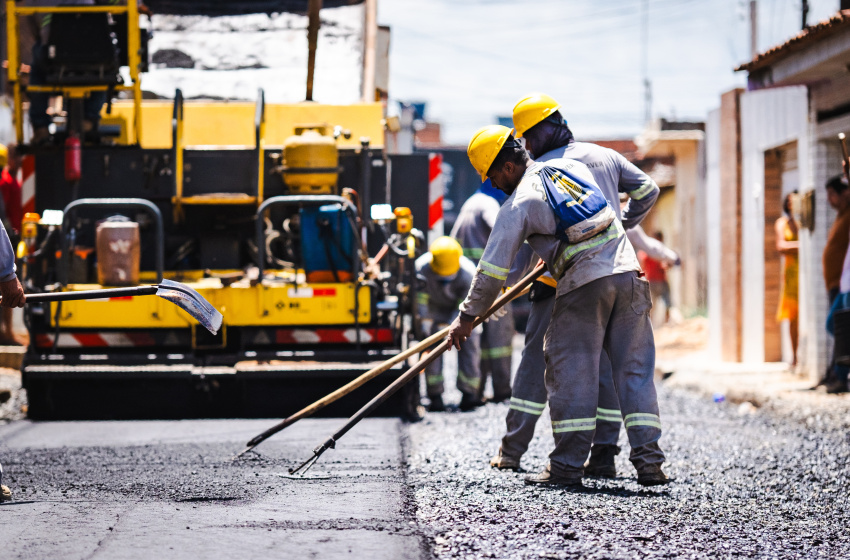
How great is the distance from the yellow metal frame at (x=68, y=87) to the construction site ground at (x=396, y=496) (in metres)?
2.30

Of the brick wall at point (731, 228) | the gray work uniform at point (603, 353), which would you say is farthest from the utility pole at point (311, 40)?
the brick wall at point (731, 228)

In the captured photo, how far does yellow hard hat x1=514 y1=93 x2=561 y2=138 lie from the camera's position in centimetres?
605

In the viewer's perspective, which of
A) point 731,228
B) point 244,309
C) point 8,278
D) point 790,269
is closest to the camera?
point 8,278

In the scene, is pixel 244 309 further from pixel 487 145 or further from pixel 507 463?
pixel 487 145

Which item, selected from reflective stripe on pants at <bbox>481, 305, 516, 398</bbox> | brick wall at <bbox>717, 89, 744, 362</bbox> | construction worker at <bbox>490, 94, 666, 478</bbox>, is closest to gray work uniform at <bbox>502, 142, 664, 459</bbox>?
construction worker at <bbox>490, 94, 666, 478</bbox>

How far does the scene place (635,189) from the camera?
627cm

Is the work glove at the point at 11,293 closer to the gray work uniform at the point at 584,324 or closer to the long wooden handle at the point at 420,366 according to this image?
the long wooden handle at the point at 420,366

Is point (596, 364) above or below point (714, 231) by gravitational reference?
below

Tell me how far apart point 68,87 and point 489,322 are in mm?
3629

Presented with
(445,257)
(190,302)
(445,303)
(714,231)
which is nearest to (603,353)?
(190,302)

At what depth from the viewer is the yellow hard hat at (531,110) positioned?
6.05 m

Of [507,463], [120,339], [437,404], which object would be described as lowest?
[437,404]

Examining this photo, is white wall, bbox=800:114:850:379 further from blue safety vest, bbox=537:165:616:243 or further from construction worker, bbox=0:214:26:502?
construction worker, bbox=0:214:26:502

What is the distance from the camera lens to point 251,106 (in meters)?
9.50
